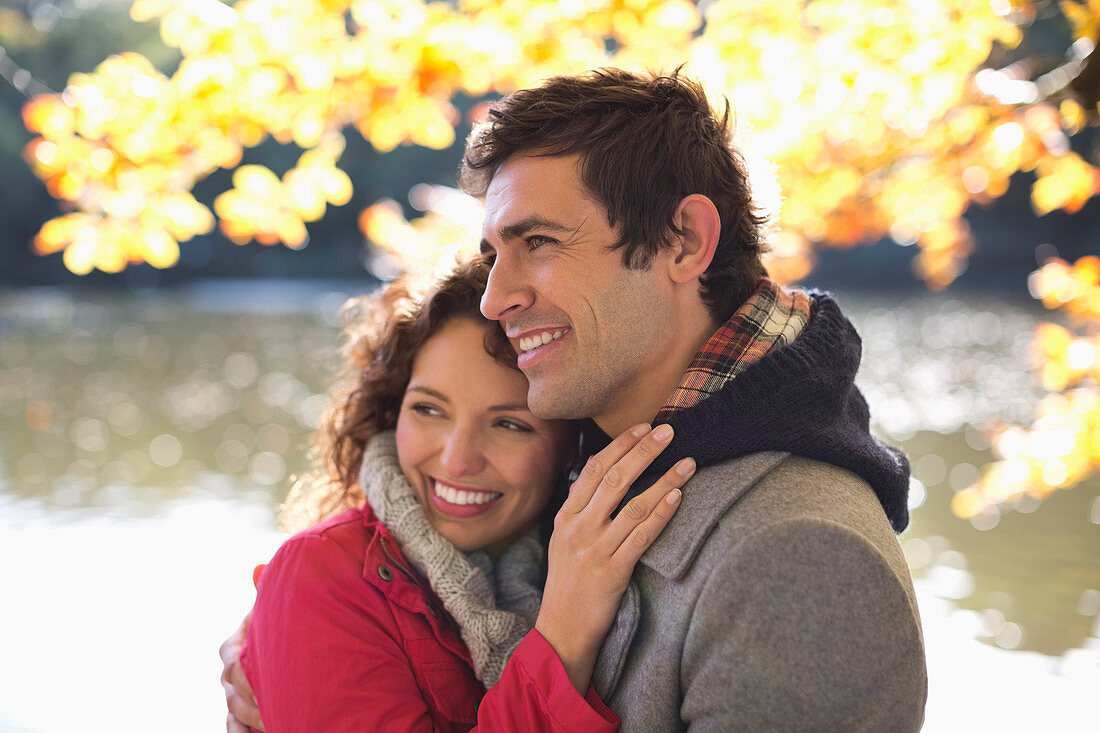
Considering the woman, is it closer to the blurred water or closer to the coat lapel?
the coat lapel

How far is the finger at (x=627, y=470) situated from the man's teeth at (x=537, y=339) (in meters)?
0.30

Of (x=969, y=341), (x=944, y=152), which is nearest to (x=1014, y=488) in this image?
(x=944, y=152)

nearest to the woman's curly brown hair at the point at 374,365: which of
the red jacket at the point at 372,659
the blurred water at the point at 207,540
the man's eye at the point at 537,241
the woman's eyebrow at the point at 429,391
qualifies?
the woman's eyebrow at the point at 429,391

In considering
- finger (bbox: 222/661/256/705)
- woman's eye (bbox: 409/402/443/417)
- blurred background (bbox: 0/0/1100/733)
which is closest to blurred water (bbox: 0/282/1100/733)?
blurred background (bbox: 0/0/1100/733)

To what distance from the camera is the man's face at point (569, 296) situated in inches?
76.2

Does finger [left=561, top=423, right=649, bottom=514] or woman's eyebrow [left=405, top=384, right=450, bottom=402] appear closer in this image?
finger [left=561, top=423, right=649, bottom=514]

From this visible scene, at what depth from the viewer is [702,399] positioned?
1806mm

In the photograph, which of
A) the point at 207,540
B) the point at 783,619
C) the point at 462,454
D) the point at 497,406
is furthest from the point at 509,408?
the point at 207,540

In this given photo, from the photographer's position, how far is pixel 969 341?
18625 mm

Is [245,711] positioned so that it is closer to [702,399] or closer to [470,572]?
[470,572]

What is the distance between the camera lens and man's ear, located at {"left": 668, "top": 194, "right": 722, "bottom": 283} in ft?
6.44

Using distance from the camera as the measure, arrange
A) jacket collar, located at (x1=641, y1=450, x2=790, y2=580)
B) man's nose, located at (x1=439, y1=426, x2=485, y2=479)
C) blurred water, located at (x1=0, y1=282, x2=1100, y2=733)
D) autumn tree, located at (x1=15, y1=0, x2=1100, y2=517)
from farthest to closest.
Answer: blurred water, located at (x1=0, y1=282, x2=1100, y2=733) < autumn tree, located at (x1=15, y1=0, x2=1100, y2=517) < man's nose, located at (x1=439, y1=426, x2=485, y2=479) < jacket collar, located at (x1=641, y1=450, x2=790, y2=580)

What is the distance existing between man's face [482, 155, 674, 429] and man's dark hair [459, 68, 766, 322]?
0.11 feet

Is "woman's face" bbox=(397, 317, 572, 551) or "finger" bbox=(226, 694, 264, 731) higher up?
"woman's face" bbox=(397, 317, 572, 551)
